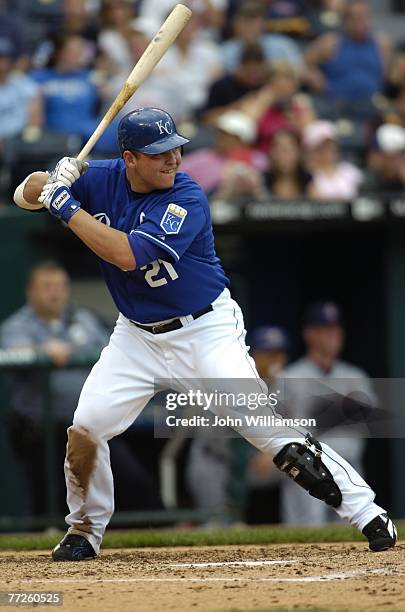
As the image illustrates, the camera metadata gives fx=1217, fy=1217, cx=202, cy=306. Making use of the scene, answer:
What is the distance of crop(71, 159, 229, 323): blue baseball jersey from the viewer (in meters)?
4.86

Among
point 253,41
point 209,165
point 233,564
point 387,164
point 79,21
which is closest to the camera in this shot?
point 233,564

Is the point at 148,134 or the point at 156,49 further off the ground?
the point at 156,49

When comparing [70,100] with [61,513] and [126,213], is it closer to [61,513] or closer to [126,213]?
[61,513]

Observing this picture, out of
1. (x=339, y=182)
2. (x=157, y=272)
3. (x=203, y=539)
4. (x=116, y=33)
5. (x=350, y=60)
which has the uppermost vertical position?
(x=116, y=33)

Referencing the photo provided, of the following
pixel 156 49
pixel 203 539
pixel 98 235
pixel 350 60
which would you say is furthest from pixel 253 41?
pixel 98 235

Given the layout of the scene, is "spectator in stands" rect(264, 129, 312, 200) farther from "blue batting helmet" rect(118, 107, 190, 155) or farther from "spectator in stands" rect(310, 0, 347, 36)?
"blue batting helmet" rect(118, 107, 190, 155)

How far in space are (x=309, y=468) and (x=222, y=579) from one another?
64 cm

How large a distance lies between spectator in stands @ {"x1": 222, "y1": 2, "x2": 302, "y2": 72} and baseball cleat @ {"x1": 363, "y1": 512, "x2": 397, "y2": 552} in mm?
6427

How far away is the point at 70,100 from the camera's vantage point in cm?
985

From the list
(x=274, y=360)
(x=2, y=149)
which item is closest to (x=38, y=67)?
(x=2, y=149)

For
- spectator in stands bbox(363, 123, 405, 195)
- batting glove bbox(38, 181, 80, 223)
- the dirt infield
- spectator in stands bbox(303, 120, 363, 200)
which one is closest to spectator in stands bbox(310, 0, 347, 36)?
spectator in stands bbox(363, 123, 405, 195)

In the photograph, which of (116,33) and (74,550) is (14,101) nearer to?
(116,33)

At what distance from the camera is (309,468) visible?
4.96m

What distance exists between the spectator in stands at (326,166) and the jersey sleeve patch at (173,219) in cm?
442
